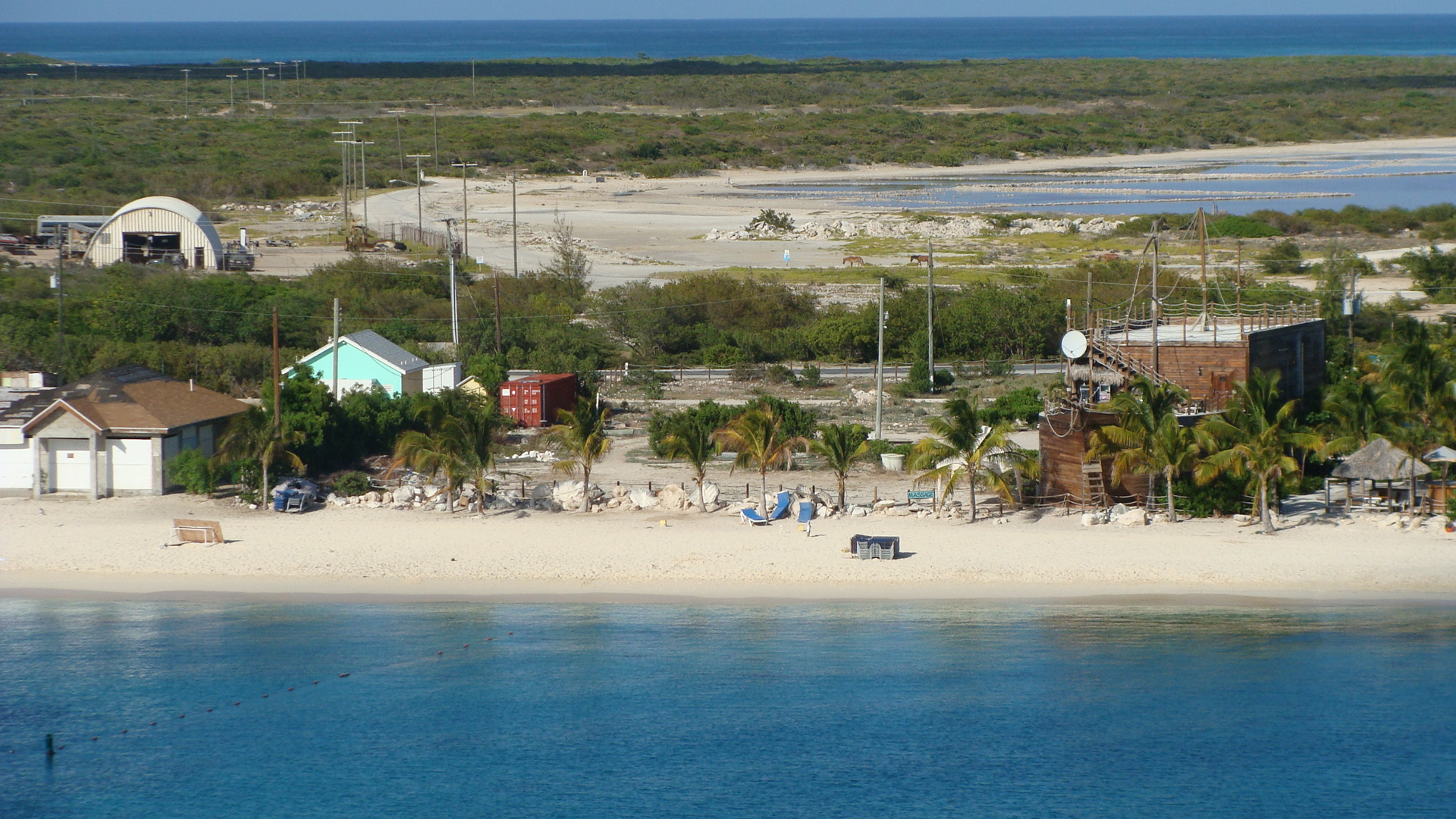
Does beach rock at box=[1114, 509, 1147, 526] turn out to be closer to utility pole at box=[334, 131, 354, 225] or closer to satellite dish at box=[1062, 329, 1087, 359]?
satellite dish at box=[1062, 329, 1087, 359]

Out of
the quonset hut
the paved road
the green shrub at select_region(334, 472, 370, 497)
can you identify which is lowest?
the green shrub at select_region(334, 472, 370, 497)

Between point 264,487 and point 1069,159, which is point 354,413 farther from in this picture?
point 1069,159

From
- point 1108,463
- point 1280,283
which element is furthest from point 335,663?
point 1280,283

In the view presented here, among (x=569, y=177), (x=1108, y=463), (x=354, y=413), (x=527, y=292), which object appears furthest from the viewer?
(x=569, y=177)

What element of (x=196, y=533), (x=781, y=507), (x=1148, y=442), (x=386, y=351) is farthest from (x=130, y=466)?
(x=1148, y=442)

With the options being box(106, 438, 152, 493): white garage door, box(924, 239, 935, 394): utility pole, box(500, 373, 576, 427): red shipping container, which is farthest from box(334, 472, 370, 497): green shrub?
box(924, 239, 935, 394): utility pole

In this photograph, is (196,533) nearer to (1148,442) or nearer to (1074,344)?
(1148,442)

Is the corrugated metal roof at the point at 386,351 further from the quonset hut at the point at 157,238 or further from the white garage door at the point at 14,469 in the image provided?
the quonset hut at the point at 157,238
